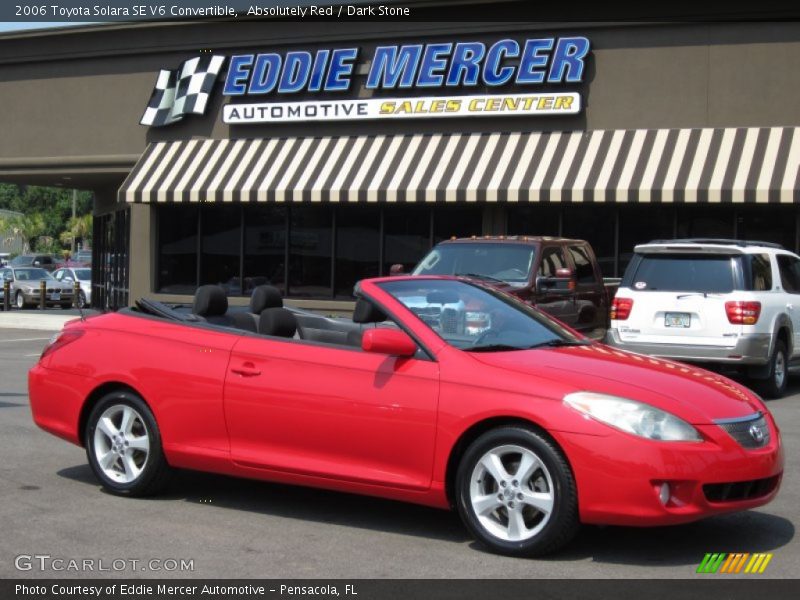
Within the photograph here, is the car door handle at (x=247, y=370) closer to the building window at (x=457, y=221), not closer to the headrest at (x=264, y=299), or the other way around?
the headrest at (x=264, y=299)

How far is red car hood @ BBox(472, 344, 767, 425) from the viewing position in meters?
5.91

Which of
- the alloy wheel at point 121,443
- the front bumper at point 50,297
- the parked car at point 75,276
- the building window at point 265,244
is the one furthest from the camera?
the parked car at point 75,276

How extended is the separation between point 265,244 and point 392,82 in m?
4.63

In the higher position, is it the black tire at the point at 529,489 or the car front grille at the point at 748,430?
the car front grille at the point at 748,430

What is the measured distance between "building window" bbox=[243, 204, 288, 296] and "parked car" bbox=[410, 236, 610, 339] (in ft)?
34.2

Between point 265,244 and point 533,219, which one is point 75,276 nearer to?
point 265,244

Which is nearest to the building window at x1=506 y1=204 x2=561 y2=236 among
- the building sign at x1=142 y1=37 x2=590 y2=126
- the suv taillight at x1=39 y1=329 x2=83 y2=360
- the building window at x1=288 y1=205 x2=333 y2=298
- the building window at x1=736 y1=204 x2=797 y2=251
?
the building sign at x1=142 y1=37 x2=590 y2=126

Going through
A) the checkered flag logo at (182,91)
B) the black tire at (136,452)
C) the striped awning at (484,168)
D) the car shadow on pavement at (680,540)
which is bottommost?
the car shadow on pavement at (680,540)

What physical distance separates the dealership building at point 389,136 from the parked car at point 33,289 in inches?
445

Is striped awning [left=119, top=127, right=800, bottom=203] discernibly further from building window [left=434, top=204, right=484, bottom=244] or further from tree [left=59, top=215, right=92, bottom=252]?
tree [left=59, top=215, right=92, bottom=252]

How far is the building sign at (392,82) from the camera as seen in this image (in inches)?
894

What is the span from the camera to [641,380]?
6.10 meters

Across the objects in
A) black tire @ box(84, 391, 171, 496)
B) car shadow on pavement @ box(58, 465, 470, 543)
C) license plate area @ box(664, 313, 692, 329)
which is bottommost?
car shadow on pavement @ box(58, 465, 470, 543)

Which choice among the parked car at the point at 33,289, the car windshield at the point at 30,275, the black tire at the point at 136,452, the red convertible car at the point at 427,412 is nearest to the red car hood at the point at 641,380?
the red convertible car at the point at 427,412
